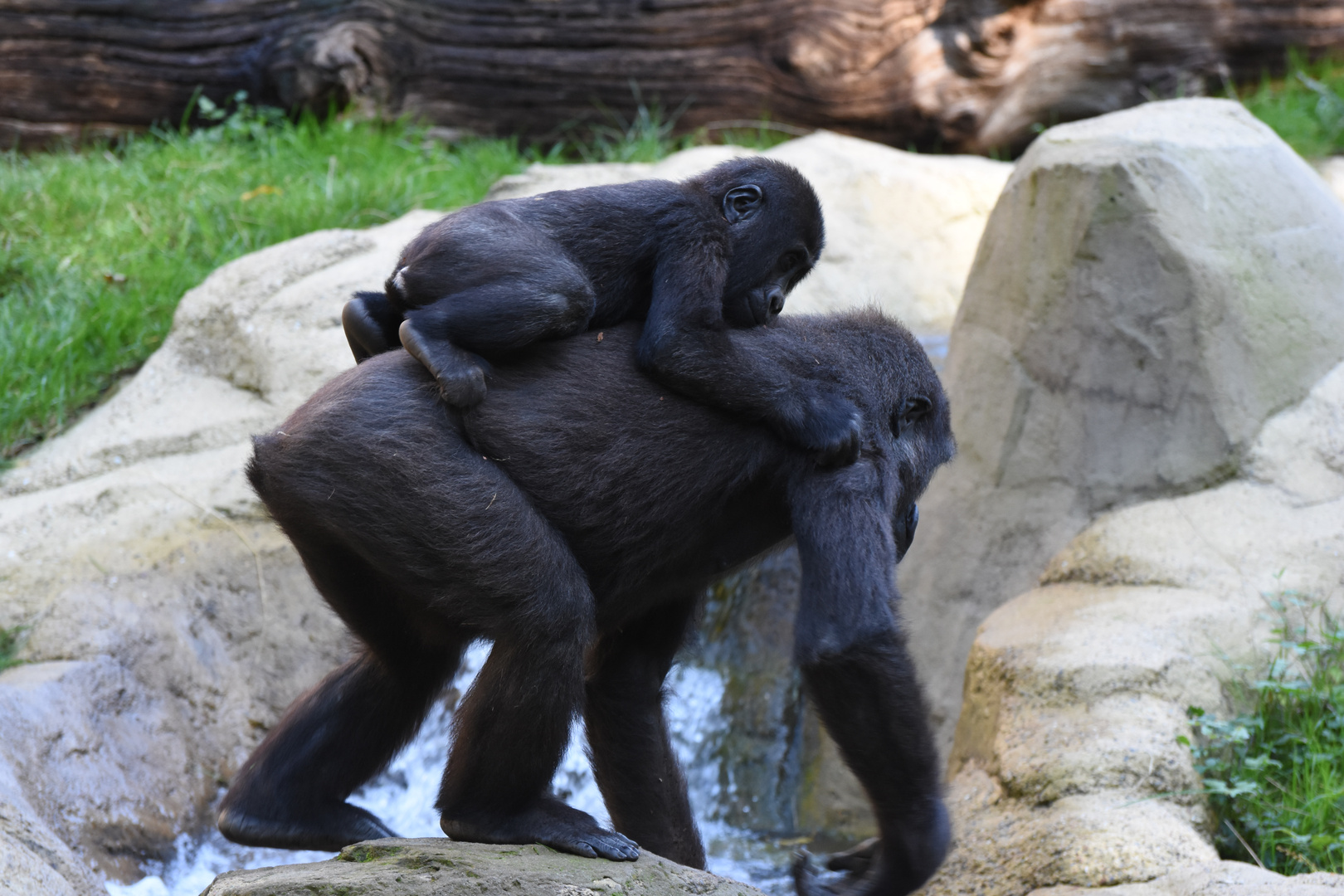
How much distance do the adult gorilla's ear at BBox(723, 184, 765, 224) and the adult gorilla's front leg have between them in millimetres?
1008

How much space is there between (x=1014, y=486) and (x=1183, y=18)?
563 cm

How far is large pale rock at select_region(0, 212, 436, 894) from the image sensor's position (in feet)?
12.7

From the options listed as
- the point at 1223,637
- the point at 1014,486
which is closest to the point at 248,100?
the point at 1014,486

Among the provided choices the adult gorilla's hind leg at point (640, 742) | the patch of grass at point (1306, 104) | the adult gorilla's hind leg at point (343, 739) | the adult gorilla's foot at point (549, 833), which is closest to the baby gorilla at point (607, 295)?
the adult gorilla's hind leg at point (343, 739)

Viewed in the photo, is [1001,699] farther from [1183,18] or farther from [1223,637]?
[1183,18]

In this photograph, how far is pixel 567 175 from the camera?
686cm

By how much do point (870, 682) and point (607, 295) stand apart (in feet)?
3.87

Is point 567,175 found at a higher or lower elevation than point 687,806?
higher

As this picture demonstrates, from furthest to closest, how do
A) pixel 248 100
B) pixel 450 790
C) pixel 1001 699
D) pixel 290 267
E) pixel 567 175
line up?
pixel 248 100
pixel 567 175
pixel 290 267
pixel 1001 699
pixel 450 790

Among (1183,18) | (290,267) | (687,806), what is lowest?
(687,806)

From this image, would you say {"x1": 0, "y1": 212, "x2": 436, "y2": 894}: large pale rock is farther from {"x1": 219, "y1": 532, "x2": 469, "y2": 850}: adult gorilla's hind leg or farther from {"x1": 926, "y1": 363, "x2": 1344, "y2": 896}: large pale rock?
{"x1": 926, "y1": 363, "x2": 1344, "y2": 896}: large pale rock

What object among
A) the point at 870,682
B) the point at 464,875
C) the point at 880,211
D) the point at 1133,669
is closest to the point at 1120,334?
the point at 1133,669

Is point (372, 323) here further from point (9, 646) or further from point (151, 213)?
point (151, 213)

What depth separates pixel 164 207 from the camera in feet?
22.3
